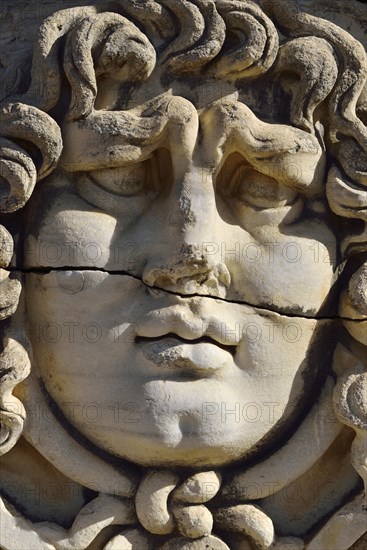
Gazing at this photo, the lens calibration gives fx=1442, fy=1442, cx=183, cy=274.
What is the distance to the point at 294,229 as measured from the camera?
3.31 meters

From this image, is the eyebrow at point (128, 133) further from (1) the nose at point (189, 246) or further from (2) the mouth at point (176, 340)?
(2) the mouth at point (176, 340)

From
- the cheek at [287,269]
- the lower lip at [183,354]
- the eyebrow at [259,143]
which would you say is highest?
the eyebrow at [259,143]

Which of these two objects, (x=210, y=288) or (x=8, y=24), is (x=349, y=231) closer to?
(x=210, y=288)

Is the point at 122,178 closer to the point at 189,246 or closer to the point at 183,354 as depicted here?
the point at 189,246

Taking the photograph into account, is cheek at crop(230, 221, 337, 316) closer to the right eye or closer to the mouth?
the mouth

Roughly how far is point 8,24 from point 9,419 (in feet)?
3.02

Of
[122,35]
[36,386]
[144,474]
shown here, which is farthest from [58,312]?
[122,35]

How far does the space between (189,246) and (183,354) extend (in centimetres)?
24

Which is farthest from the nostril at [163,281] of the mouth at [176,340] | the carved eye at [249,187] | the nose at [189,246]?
the carved eye at [249,187]

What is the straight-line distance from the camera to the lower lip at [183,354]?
10.6 feet

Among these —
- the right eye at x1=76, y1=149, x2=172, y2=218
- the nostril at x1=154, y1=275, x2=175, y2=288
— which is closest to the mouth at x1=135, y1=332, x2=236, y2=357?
the nostril at x1=154, y1=275, x2=175, y2=288

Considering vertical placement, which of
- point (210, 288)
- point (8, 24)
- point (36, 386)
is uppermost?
point (8, 24)

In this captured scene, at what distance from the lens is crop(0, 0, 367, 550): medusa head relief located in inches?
127

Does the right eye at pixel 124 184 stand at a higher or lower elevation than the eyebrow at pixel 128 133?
lower
